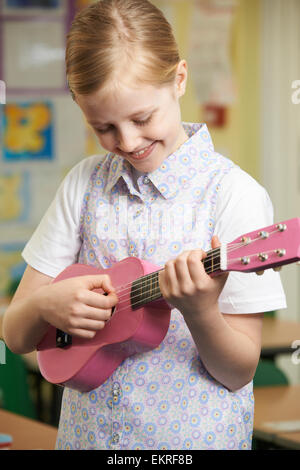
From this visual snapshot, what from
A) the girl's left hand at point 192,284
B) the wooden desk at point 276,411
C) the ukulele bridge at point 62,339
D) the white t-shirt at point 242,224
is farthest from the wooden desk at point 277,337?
the girl's left hand at point 192,284

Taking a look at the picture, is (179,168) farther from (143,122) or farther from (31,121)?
(31,121)

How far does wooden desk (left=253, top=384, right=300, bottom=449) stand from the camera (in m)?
1.88

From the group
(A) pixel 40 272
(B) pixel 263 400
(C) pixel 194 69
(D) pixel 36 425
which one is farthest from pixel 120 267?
(C) pixel 194 69

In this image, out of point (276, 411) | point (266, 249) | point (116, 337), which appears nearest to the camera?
point (266, 249)

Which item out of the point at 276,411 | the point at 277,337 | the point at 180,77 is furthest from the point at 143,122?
the point at 277,337

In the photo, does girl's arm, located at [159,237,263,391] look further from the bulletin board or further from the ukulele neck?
the bulletin board

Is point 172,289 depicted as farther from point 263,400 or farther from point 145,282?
point 263,400

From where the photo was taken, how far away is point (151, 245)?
1.18 m

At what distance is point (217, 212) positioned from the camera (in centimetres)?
113

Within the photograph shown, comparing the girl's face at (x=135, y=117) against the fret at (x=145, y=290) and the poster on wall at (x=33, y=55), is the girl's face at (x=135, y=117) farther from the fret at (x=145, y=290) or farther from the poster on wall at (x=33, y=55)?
the poster on wall at (x=33, y=55)

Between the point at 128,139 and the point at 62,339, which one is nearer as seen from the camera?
the point at 128,139

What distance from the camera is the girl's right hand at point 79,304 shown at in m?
1.13

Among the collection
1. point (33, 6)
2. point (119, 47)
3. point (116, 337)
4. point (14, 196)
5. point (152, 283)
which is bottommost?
point (14, 196)

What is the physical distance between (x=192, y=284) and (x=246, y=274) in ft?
0.44
